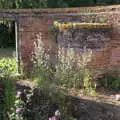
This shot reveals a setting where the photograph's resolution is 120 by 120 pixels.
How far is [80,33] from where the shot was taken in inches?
343

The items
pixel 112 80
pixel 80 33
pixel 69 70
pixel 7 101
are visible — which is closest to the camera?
pixel 7 101

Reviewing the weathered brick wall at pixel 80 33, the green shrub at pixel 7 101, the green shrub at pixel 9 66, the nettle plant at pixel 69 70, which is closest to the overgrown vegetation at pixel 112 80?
the weathered brick wall at pixel 80 33

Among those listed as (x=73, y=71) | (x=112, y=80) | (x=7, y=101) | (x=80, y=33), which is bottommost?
(x=7, y=101)

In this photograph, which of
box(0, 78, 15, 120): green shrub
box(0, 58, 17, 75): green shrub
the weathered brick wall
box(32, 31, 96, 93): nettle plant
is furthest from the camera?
box(0, 58, 17, 75): green shrub

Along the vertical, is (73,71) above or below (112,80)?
above

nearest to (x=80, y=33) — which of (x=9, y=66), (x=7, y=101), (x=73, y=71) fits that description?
(x=73, y=71)

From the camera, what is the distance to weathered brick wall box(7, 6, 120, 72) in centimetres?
871

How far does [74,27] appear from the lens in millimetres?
8672

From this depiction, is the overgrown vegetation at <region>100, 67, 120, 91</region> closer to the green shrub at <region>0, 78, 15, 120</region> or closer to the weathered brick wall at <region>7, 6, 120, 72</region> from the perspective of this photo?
the weathered brick wall at <region>7, 6, 120, 72</region>

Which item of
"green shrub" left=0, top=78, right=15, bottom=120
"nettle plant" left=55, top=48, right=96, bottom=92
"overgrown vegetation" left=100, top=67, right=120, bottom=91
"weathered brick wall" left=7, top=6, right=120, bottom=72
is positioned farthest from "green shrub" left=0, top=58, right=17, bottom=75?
"overgrown vegetation" left=100, top=67, right=120, bottom=91

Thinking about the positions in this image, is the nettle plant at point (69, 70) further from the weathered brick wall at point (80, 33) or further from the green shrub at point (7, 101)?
the green shrub at point (7, 101)

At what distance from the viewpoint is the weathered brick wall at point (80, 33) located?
871cm

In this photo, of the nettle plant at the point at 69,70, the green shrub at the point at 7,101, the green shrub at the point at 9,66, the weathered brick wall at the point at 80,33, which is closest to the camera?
the green shrub at the point at 7,101

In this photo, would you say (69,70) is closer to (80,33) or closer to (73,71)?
(73,71)
